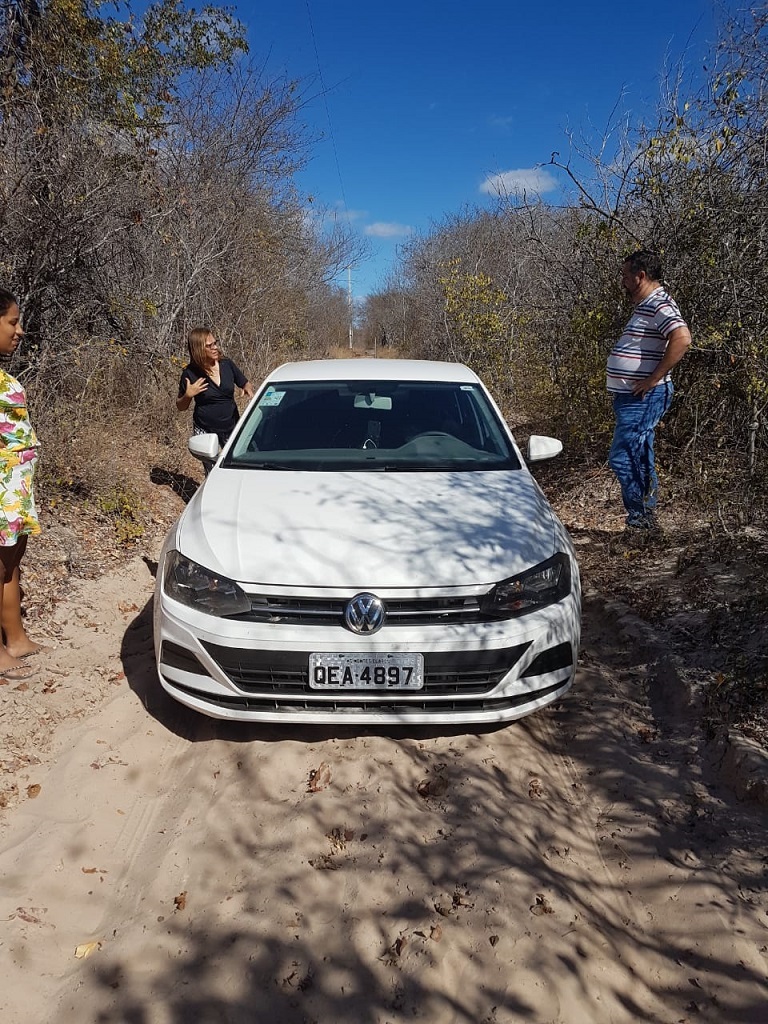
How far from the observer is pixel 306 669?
9.11ft

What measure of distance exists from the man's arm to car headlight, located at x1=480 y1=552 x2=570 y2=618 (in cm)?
221

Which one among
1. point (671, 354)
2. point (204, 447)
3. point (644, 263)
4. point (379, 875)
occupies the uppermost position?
point (644, 263)

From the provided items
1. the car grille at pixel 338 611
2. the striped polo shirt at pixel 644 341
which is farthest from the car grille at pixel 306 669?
the striped polo shirt at pixel 644 341

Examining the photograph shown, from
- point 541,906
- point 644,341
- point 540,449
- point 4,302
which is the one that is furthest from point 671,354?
point 4,302

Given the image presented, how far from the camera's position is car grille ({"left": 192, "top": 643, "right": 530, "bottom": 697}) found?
9.12 ft

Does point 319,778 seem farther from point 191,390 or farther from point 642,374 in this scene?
point 191,390

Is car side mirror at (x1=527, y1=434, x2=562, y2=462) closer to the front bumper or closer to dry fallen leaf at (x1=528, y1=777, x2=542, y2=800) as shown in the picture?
the front bumper

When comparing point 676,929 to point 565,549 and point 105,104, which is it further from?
point 105,104

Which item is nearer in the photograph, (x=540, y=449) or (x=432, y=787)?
(x=432, y=787)

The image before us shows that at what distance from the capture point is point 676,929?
7.15 ft

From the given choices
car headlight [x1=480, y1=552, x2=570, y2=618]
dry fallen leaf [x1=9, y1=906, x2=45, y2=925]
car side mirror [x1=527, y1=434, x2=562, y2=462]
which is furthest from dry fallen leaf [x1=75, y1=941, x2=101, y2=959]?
car side mirror [x1=527, y1=434, x2=562, y2=462]

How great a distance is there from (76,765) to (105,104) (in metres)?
7.37

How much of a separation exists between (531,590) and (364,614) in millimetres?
716

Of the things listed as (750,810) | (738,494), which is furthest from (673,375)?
(750,810)
